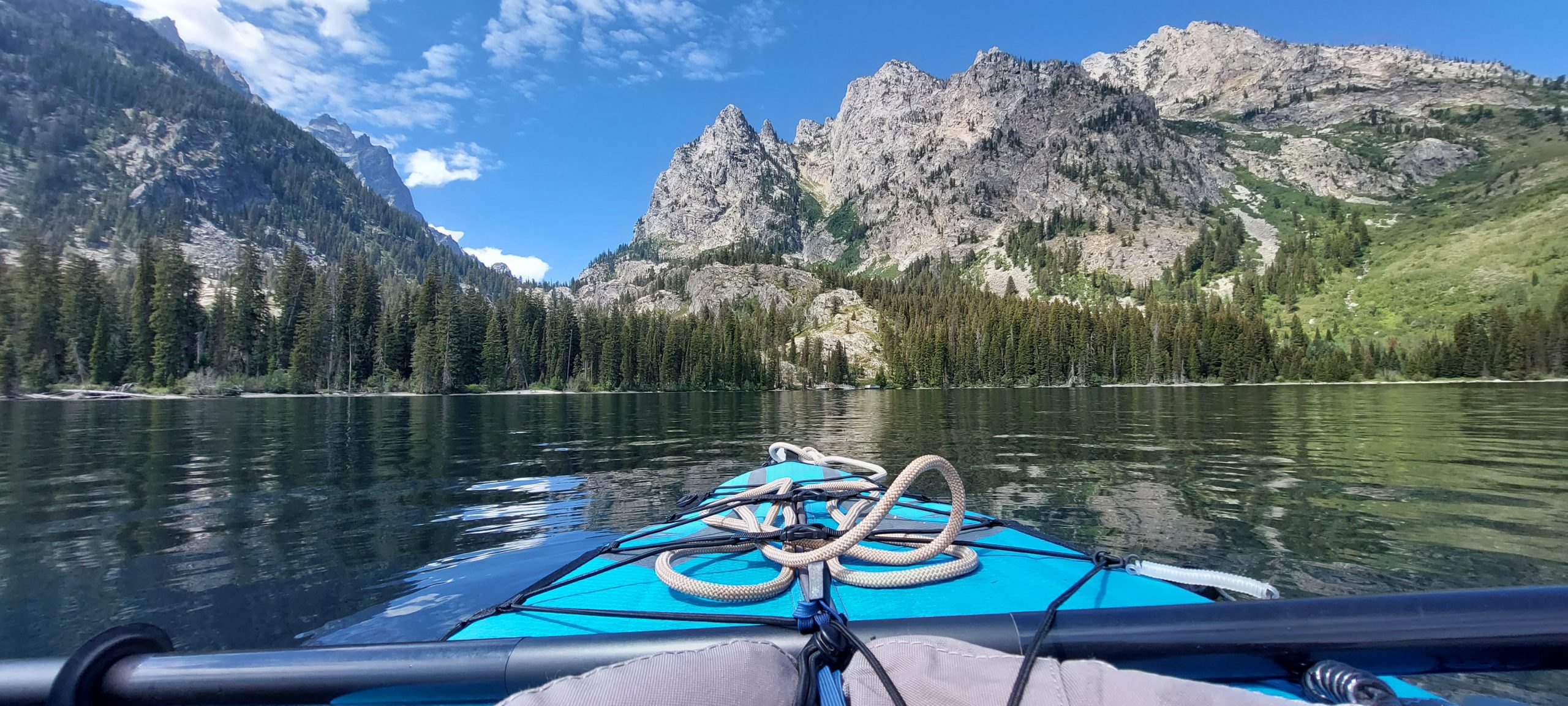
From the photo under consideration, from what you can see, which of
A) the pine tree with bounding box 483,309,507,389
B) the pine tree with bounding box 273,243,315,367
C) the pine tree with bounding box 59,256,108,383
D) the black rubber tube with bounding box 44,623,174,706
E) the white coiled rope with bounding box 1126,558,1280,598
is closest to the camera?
the black rubber tube with bounding box 44,623,174,706

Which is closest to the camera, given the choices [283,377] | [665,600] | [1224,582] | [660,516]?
[1224,582]

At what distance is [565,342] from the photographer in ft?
330

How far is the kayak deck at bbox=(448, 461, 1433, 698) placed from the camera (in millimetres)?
3516

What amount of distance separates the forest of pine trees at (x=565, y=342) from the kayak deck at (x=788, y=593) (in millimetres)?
86742

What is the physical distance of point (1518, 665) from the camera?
2258 mm

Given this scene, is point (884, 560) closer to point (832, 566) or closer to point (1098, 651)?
point (832, 566)

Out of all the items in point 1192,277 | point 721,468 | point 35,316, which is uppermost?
point 1192,277

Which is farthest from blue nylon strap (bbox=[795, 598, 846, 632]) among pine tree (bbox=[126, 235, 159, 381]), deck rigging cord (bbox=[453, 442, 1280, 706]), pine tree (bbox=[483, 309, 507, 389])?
pine tree (bbox=[126, 235, 159, 381])

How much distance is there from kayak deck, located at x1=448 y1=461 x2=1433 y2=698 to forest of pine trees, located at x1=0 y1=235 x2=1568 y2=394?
86.7 meters

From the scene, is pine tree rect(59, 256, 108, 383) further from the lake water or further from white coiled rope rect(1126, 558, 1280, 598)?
white coiled rope rect(1126, 558, 1280, 598)

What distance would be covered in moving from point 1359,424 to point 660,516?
3176cm

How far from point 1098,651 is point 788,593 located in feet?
6.55

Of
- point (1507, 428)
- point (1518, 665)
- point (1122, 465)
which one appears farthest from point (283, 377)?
point (1507, 428)

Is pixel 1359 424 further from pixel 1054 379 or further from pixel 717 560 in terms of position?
pixel 1054 379
